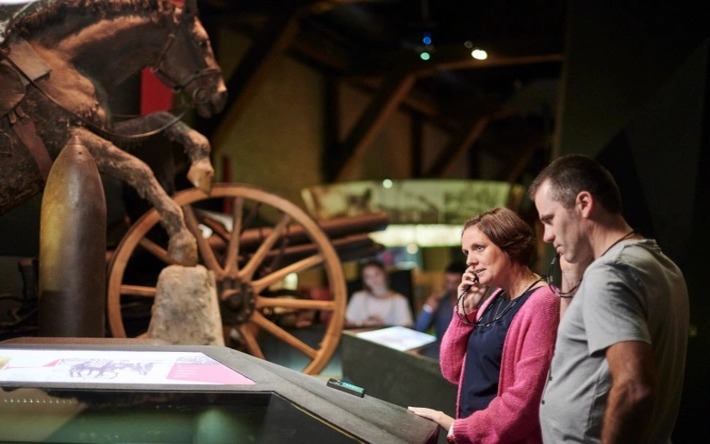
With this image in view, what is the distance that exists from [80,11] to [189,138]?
71 centimetres

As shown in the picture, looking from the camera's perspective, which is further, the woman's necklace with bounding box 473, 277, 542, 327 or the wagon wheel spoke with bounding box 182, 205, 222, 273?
the wagon wheel spoke with bounding box 182, 205, 222, 273

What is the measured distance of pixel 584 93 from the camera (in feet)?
13.9

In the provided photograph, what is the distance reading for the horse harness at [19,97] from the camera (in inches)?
137

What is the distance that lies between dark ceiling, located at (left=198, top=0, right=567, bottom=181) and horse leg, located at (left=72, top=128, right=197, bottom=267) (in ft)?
16.1

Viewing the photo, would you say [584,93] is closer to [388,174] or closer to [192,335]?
[192,335]

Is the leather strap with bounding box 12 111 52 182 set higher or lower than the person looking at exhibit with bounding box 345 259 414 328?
higher

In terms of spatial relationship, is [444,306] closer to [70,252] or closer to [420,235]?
[70,252]

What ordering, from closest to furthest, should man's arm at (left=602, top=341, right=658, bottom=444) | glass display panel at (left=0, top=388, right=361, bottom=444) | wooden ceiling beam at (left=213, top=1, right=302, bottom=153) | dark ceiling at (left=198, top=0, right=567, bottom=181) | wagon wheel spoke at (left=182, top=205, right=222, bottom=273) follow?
man's arm at (left=602, top=341, right=658, bottom=444) → glass display panel at (left=0, top=388, right=361, bottom=444) → wagon wheel spoke at (left=182, top=205, right=222, bottom=273) → wooden ceiling beam at (left=213, top=1, right=302, bottom=153) → dark ceiling at (left=198, top=0, right=567, bottom=181)

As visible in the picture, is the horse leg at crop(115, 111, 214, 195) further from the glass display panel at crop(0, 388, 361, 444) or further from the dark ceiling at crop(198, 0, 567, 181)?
the dark ceiling at crop(198, 0, 567, 181)

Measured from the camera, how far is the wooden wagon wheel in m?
4.34

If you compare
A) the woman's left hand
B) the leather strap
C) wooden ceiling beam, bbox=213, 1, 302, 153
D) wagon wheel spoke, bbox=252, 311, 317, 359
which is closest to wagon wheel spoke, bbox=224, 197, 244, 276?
wagon wheel spoke, bbox=252, 311, 317, 359

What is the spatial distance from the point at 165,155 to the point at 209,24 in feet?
15.0

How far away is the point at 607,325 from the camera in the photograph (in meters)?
1.74

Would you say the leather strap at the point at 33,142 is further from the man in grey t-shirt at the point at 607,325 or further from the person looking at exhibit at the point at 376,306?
the person looking at exhibit at the point at 376,306
